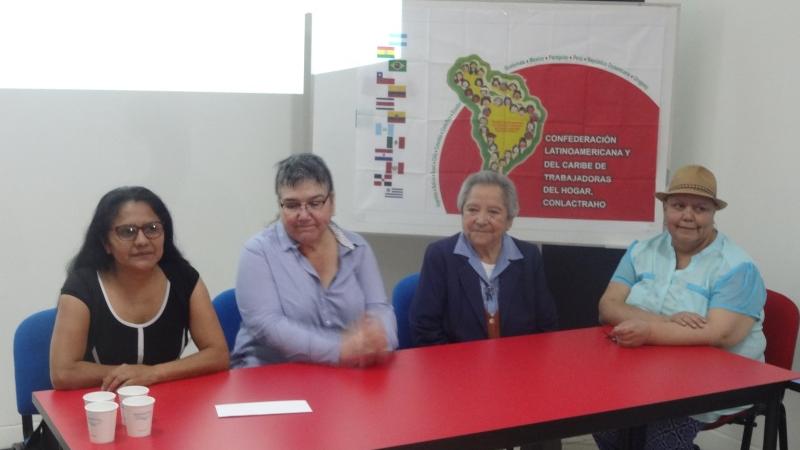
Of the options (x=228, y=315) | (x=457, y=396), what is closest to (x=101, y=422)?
(x=457, y=396)

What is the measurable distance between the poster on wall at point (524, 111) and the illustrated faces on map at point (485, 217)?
0.90 m

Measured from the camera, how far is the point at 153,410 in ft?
6.40

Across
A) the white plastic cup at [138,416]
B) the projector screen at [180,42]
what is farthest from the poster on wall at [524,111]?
the white plastic cup at [138,416]

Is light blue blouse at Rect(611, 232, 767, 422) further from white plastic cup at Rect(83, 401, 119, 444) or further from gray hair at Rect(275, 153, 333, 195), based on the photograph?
white plastic cup at Rect(83, 401, 119, 444)

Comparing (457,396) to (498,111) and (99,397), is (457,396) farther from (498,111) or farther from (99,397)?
(498,111)

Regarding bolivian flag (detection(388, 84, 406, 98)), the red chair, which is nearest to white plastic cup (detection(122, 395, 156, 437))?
the red chair

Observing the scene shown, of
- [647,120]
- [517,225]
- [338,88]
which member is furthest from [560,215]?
[338,88]

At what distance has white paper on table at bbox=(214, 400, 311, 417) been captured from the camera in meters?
1.97

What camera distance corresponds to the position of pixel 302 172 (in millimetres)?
2652

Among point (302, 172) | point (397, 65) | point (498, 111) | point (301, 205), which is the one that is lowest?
point (301, 205)

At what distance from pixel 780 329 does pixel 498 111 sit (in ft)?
5.25

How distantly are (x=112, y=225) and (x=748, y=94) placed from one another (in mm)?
2892

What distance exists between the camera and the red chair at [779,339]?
304 centimetres

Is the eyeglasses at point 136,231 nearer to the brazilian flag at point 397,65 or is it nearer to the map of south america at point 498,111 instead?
the brazilian flag at point 397,65
